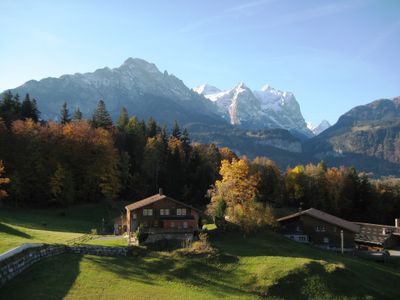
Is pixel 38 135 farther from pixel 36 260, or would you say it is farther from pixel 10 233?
pixel 36 260

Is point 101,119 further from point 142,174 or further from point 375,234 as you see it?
point 375,234

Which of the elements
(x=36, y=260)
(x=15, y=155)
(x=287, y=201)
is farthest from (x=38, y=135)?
(x=287, y=201)

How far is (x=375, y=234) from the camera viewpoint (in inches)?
3883

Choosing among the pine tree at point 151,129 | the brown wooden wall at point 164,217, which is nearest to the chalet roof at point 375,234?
the brown wooden wall at point 164,217

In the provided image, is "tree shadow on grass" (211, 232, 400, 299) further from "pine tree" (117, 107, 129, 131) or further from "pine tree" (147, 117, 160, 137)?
"pine tree" (147, 117, 160, 137)

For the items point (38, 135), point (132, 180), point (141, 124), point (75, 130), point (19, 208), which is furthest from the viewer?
point (141, 124)

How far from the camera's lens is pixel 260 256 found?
177 ft

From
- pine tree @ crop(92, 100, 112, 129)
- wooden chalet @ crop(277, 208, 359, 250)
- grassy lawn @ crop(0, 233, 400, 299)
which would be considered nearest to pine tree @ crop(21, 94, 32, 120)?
pine tree @ crop(92, 100, 112, 129)

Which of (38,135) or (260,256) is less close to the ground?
(38,135)

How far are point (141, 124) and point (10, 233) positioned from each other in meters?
75.3

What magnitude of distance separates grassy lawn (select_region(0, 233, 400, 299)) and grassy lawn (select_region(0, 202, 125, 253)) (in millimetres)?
8003

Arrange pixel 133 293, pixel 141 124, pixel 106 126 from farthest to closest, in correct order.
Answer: pixel 141 124
pixel 106 126
pixel 133 293

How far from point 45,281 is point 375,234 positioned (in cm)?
8071

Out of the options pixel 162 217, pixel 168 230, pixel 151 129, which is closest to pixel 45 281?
pixel 168 230
